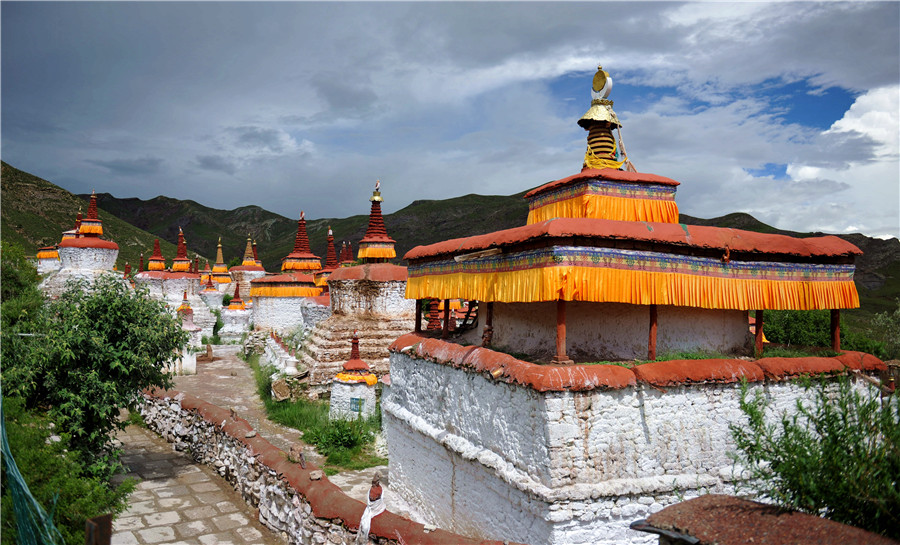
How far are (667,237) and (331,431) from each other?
9288 millimetres

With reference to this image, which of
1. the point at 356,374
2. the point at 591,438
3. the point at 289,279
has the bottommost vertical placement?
the point at 356,374

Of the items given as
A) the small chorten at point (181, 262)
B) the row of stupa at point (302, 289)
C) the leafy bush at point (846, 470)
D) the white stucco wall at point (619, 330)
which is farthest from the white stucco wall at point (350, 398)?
the small chorten at point (181, 262)

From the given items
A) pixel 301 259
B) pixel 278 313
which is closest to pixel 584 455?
pixel 278 313

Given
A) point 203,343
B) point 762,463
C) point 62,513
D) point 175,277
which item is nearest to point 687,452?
point 762,463

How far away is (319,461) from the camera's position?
1297cm

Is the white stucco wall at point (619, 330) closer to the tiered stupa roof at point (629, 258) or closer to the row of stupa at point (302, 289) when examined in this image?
the tiered stupa roof at point (629, 258)

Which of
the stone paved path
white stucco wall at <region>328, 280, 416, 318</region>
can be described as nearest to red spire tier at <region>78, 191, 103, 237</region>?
white stucco wall at <region>328, 280, 416, 318</region>

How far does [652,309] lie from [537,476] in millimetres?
2706

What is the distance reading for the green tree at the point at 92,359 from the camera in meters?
10.6

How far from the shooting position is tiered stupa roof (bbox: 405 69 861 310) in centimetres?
736

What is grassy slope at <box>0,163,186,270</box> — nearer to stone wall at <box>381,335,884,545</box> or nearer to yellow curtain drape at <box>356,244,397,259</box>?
yellow curtain drape at <box>356,244,397,259</box>

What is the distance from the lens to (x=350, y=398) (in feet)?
50.4

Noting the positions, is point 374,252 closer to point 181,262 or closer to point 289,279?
point 289,279

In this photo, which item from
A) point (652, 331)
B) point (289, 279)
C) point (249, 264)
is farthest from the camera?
point (249, 264)
